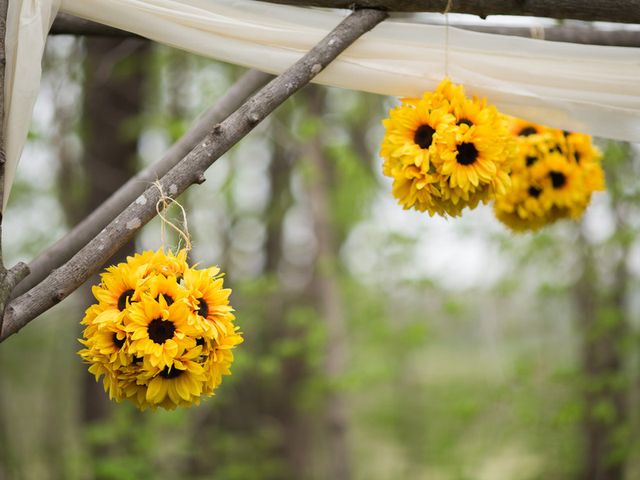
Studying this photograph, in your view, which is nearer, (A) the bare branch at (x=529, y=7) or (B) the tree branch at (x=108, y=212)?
(A) the bare branch at (x=529, y=7)

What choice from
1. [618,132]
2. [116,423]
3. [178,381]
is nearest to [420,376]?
[116,423]

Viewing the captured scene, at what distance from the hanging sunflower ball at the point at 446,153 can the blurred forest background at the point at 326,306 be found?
3231 mm

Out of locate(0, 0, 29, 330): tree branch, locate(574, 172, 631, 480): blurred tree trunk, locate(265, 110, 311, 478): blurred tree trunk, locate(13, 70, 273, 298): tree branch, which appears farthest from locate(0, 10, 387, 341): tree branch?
locate(265, 110, 311, 478): blurred tree trunk

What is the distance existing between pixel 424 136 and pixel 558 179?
88cm

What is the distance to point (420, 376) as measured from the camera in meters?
11.0

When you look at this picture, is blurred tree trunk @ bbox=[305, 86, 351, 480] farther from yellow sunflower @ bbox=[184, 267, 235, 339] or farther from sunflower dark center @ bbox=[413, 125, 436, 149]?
yellow sunflower @ bbox=[184, 267, 235, 339]

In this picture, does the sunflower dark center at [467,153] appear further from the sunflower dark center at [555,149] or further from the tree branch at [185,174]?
the sunflower dark center at [555,149]

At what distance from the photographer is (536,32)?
308cm

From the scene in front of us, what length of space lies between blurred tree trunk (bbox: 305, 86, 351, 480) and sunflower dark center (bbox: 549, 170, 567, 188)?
383 centimetres

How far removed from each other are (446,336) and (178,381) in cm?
793

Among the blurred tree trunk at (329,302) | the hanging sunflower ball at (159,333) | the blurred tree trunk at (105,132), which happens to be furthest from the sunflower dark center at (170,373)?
the blurred tree trunk at (105,132)

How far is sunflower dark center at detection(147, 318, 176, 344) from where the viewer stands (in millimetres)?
1963

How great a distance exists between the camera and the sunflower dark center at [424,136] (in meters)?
2.38

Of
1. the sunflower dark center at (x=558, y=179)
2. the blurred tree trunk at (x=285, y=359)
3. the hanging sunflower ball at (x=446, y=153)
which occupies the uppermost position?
the hanging sunflower ball at (x=446, y=153)
